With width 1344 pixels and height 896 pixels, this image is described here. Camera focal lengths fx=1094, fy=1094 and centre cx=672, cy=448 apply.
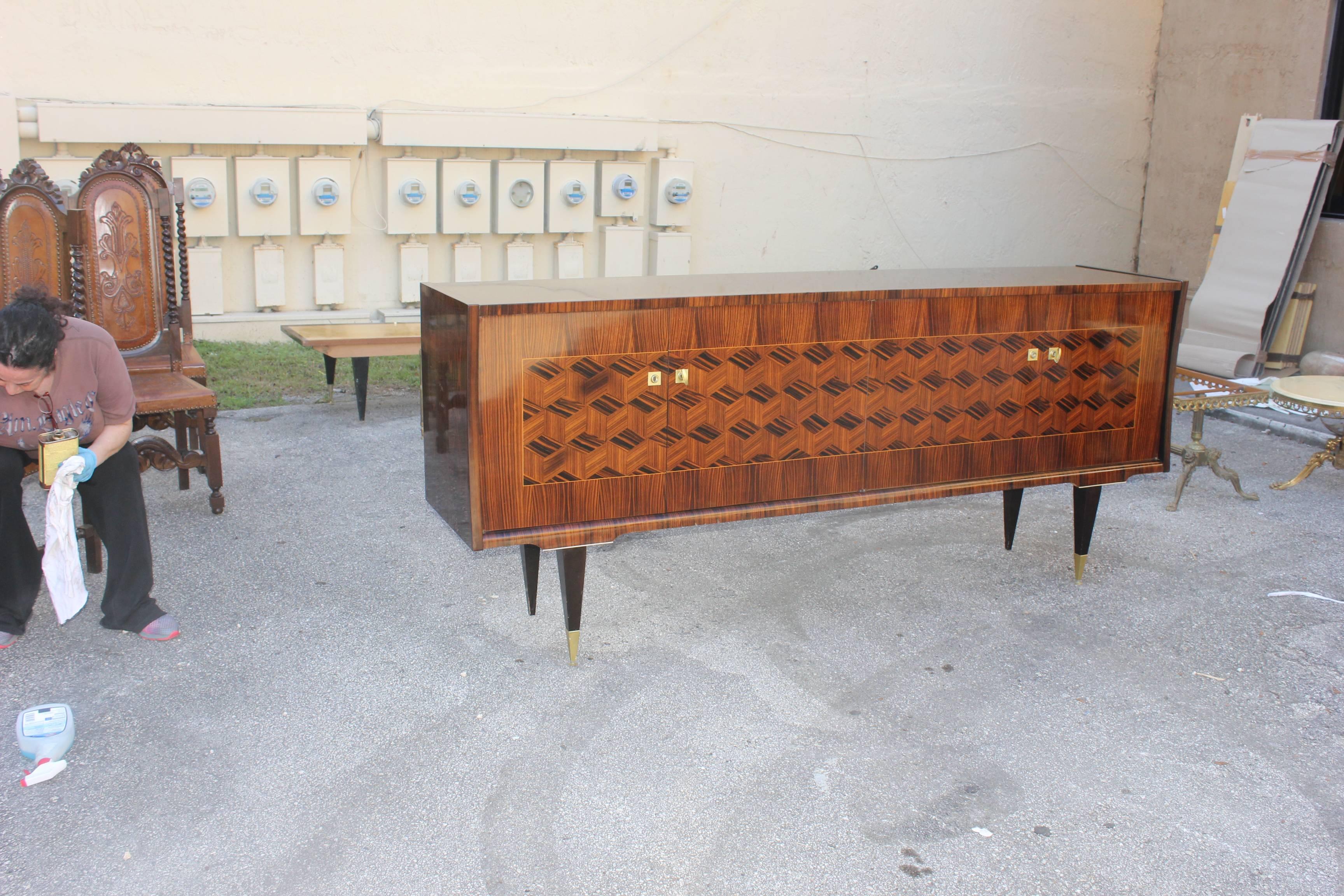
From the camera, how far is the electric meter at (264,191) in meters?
6.23

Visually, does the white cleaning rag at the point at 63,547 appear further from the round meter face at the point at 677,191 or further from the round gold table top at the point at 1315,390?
the round meter face at the point at 677,191

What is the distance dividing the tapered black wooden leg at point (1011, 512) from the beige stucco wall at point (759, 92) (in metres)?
3.94

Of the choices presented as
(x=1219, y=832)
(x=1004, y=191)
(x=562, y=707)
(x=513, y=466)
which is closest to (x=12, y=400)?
(x=513, y=466)

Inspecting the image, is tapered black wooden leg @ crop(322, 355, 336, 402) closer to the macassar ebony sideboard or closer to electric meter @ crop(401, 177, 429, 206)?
electric meter @ crop(401, 177, 429, 206)

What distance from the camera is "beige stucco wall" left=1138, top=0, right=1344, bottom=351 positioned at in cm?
698

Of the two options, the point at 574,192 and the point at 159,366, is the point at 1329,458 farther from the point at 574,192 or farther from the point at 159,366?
the point at 159,366

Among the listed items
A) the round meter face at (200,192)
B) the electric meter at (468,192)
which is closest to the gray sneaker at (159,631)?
the round meter face at (200,192)

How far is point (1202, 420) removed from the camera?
4703mm

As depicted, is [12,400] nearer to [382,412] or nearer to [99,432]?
[99,432]

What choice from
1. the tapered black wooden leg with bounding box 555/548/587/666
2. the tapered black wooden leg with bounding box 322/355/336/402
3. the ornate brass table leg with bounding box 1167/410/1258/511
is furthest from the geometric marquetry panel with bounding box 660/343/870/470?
the tapered black wooden leg with bounding box 322/355/336/402

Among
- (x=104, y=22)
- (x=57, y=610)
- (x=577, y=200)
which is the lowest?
(x=57, y=610)

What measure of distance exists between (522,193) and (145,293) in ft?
9.45

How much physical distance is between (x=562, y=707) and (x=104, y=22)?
16.5 ft

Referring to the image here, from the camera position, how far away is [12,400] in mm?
3000
